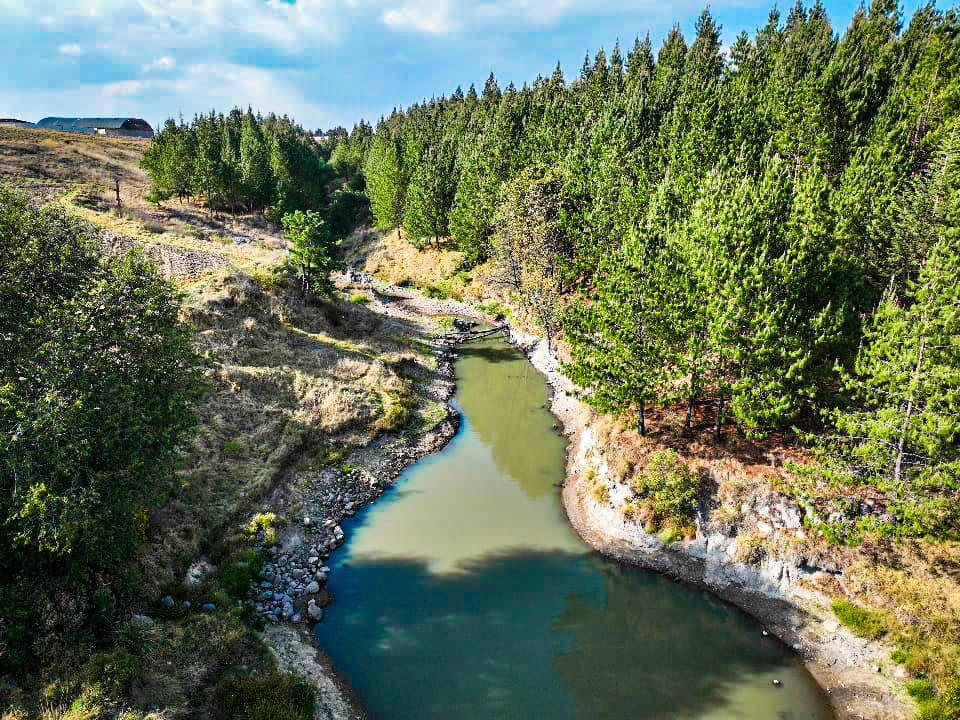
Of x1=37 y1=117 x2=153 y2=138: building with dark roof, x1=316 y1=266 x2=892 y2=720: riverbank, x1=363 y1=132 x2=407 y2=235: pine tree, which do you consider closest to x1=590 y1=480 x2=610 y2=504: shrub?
x1=316 y1=266 x2=892 y2=720: riverbank

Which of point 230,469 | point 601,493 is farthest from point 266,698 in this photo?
point 601,493

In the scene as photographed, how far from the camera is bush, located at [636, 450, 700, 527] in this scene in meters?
25.3

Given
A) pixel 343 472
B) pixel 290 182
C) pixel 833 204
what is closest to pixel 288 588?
pixel 343 472

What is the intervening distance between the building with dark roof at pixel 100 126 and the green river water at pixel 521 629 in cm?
20698

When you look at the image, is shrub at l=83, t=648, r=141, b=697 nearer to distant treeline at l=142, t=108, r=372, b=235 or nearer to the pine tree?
the pine tree

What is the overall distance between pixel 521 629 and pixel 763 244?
2062 cm

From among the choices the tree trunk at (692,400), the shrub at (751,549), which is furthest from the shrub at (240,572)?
the tree trunk at (692,400)

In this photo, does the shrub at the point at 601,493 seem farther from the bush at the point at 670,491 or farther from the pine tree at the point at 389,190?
the pine tree at the point at 389,190

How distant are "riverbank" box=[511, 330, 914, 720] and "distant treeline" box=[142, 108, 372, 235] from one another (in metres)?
86.3

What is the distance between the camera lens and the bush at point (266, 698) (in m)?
15.8

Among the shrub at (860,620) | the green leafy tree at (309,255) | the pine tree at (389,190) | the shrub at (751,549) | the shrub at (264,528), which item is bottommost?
Answer: the shrub at (264,528)

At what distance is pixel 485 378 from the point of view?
49094mm

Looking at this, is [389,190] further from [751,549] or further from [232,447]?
[751,549]

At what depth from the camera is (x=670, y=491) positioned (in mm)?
25578
